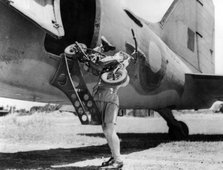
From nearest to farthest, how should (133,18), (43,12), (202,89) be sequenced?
(43,12), (133,18), (202,89)

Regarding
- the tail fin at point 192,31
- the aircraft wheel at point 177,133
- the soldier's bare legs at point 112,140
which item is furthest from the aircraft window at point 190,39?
the soldier's bare legs at point 112,140

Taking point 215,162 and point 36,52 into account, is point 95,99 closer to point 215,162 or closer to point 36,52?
point 36,52

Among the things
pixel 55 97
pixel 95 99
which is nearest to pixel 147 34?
pixel 55 97

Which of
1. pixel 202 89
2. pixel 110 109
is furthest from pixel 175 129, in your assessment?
pixel 110 109

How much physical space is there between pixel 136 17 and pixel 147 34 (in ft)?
1.51

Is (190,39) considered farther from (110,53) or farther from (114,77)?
(114,77)

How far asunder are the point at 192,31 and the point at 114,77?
7.48 metres

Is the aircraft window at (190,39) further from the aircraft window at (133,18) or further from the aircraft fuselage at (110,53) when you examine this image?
the aircraft window at (133,18)

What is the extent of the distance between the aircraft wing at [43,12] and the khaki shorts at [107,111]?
1.10m

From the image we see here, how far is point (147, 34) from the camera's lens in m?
7.86

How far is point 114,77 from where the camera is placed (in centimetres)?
462

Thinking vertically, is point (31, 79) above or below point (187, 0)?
below

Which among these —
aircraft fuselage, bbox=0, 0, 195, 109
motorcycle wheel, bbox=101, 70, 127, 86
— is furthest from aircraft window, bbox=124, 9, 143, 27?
motorcycle wheel, bbox=101, 70, 127, 86

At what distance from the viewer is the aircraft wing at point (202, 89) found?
9425 millimetres
